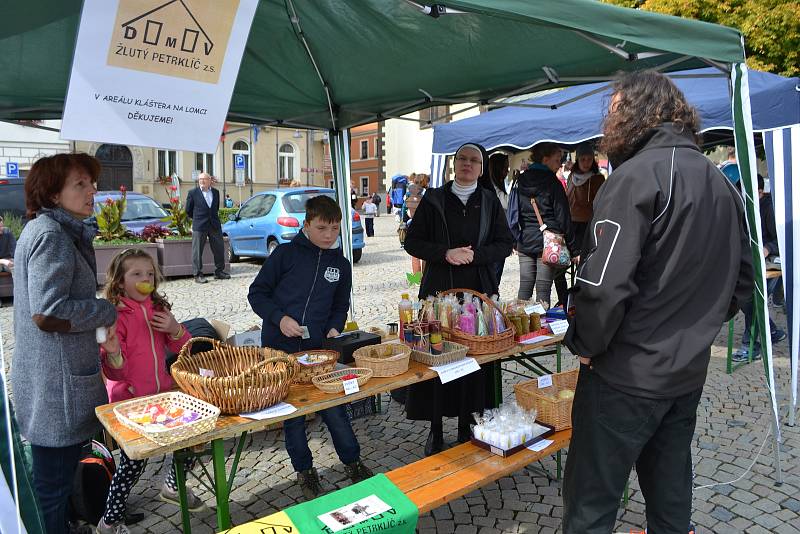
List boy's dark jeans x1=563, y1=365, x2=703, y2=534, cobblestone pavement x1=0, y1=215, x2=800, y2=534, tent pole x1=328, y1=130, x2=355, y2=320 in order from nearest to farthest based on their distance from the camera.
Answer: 1. boy's dark jeans x1=563, y1=365, x2=703, y2=534
2. cobblestone pavement x1=0, y1=215, x2=800, y2=534
3. tent pole x1=328, y1=130, x2=355, y2=320

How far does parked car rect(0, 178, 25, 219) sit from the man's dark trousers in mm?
2916

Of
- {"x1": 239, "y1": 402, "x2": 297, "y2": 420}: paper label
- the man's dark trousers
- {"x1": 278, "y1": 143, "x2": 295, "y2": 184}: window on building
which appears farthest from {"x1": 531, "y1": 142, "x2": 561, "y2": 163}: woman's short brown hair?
{"x1": 278, "y1": 143, "x2": 295, "y2": 184}: window on building

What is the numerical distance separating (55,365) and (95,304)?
0.28 metres

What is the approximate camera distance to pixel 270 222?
1147 cm

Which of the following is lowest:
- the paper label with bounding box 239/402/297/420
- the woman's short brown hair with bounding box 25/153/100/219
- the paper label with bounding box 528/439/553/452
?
the paper label with bounding box 528/439/553/452

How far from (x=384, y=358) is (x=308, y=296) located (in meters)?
0.64

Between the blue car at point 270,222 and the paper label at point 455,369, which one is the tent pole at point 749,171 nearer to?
the paper label at point 455,369

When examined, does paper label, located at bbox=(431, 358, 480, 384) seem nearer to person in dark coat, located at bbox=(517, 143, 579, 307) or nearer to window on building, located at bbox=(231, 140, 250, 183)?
person in dark coat, located at bbox=(517, 143, 579, 307)

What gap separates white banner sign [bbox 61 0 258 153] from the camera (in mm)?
2039

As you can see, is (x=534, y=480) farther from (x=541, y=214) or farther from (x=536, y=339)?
(x=541, y=214)

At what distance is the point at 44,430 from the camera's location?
7.50 ft

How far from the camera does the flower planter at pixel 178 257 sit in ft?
33.4

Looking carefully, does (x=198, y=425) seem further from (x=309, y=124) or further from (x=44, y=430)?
(x=309, y=124)

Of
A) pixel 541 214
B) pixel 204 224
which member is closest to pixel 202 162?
pixel 204 224
